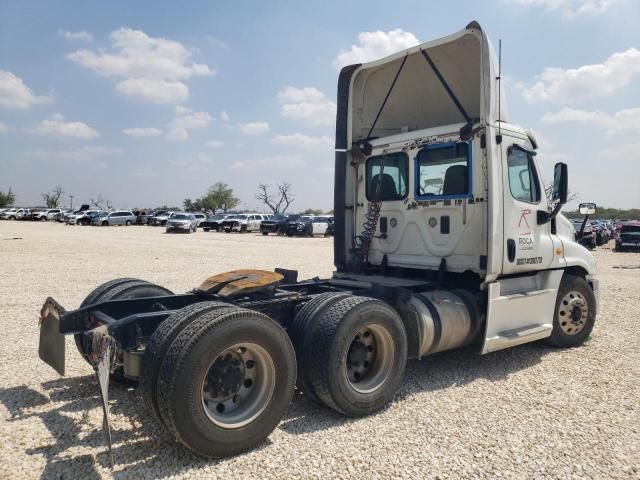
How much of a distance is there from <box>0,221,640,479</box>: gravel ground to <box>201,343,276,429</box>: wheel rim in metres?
0.29

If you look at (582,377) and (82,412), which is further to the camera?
(582,377)

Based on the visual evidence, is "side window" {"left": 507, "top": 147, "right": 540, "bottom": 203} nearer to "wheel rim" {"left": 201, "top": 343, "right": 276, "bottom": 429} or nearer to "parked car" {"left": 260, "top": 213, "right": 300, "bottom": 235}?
"wheel rim" {"left": 201, "top": 343, "right": 276, "bottom": 429}

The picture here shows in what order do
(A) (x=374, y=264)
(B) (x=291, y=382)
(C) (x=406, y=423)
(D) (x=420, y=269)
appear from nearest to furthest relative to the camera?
(B) (x=291, y=382) < (C) (x=406, y=423) < (D) (x=420, y=269) < (A) (x=374, y=264)

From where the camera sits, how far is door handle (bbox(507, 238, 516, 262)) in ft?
18.7

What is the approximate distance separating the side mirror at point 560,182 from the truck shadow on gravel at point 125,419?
2.03m

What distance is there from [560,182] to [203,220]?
47.0m

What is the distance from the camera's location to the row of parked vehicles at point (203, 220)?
3894 centimetres

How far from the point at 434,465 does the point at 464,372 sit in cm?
230

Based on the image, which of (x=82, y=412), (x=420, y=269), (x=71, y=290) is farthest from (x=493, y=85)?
(x=71, y=290)

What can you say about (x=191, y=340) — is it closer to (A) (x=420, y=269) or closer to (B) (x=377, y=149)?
(A) (x=420, y=269)

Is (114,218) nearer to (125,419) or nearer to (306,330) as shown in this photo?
(125,419)

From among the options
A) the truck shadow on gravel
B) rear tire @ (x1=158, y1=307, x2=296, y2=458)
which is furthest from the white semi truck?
the truck shadow on gravel

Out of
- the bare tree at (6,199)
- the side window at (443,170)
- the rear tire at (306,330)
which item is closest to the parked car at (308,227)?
the side window at (443,170)

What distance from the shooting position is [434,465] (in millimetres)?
3459
